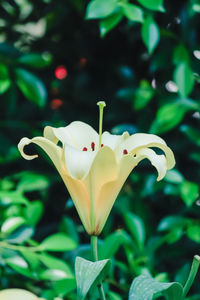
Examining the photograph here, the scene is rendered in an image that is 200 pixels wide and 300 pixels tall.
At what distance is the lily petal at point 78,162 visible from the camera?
42 cm

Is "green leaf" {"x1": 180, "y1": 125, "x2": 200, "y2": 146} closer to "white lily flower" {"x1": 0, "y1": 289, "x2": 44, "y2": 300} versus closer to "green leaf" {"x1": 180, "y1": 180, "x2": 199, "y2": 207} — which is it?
"green leaf" {"x1": 180, "y1": 180, "x2": 199, "y2": 207}

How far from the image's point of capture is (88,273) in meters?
0.42

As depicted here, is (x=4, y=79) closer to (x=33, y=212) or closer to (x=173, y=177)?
(x=33, y=212)

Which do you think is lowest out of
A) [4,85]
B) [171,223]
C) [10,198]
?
[171,223]

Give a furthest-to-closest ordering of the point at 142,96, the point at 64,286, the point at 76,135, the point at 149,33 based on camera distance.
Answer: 1. the point at 142,96
2. the point at 149,33
3. the point at 64,286
4. the point at 76,135

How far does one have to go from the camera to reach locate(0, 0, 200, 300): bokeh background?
83 cm

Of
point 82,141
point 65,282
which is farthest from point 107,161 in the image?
point 65,282

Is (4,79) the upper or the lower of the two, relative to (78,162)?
lower

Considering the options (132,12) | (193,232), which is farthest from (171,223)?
(132,12)

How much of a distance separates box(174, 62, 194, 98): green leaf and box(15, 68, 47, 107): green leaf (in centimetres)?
27

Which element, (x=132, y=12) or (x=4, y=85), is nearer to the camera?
(x=132, y=12)

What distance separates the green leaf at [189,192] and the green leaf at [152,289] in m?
0.41

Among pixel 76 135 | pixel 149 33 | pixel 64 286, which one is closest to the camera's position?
pixel 76 135

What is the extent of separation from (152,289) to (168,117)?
0.50 metres
